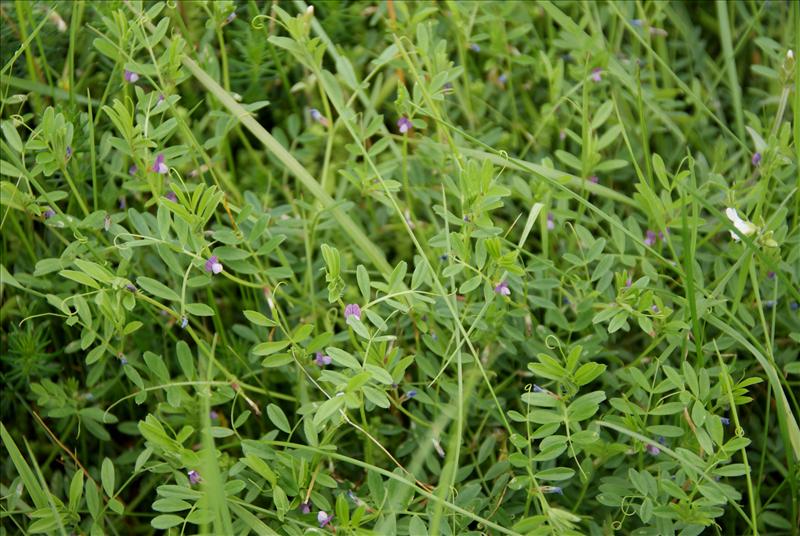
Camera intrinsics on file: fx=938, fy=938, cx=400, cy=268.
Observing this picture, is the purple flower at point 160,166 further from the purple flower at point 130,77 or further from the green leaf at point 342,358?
the green leaf at point 342,358

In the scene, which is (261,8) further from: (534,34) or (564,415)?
(564,415)

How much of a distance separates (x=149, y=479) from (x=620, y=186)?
129 centimetres

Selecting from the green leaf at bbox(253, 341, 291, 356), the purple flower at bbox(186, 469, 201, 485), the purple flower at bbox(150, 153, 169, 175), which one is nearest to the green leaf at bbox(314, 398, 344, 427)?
the green leaf at bbox(253, 341, 291, 356)

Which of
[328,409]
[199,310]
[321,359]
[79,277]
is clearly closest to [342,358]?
[328,409]

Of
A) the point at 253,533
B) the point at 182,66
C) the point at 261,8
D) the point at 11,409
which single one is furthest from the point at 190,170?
the point at 253,533

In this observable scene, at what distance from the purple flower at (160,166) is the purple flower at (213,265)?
203 mm

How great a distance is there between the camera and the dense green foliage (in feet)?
5.29

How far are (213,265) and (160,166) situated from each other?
9.9 inches

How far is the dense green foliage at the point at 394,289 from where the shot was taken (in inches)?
63.5

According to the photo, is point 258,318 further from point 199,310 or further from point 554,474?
point 554,474

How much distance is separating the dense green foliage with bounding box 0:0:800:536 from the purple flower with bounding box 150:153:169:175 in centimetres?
2

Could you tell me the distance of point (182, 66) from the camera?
2031 mm

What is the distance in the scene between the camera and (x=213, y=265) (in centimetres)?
167

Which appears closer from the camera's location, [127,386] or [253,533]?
[253,533]
